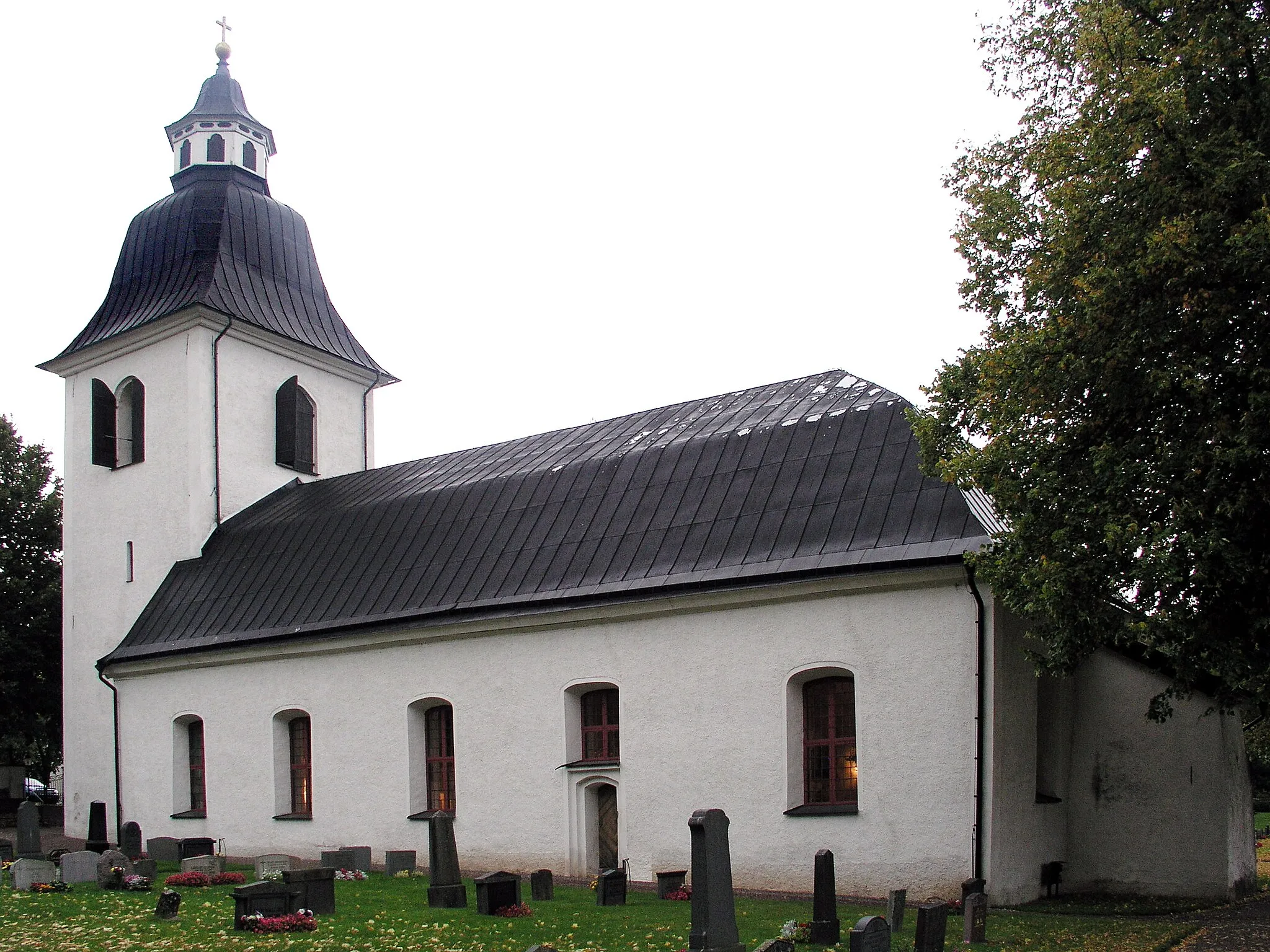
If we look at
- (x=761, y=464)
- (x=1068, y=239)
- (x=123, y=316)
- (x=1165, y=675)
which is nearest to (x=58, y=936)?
(x=761, y=464)

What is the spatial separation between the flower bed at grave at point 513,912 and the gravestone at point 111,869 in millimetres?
5702

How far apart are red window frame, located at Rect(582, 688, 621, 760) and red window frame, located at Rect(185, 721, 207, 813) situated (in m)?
8.70

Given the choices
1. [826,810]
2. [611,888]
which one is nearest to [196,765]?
[611,888]

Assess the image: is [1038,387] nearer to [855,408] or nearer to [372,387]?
[855,408]

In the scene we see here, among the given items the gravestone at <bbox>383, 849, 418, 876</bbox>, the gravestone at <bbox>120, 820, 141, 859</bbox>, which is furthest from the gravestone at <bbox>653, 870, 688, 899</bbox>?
the gravestone at <bbox>120, 820, 141, 859</bbox>

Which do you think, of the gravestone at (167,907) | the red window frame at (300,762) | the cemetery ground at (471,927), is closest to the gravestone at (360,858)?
the red window frame at (300,762)

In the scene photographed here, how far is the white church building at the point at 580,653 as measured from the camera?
15.2m

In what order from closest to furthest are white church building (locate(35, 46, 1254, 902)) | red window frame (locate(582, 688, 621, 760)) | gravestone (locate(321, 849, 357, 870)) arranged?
white church building (locate(35, 46, 1254, 902)), red window frame (locate(582, 688, 621, 760)), gravestone (locate(321, 849, 357, 870))

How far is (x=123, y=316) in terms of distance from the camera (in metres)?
27.1

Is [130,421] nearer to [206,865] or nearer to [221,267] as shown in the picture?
[221,267]

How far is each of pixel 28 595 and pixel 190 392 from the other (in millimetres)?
9419

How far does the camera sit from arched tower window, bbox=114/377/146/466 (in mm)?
26781

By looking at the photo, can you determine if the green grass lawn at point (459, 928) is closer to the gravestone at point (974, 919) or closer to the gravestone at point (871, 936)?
the gravestone at point (974, 919)

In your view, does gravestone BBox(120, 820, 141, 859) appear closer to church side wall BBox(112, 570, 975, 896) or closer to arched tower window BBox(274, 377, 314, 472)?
church side wall BBox(112, 570, 975, 896)
